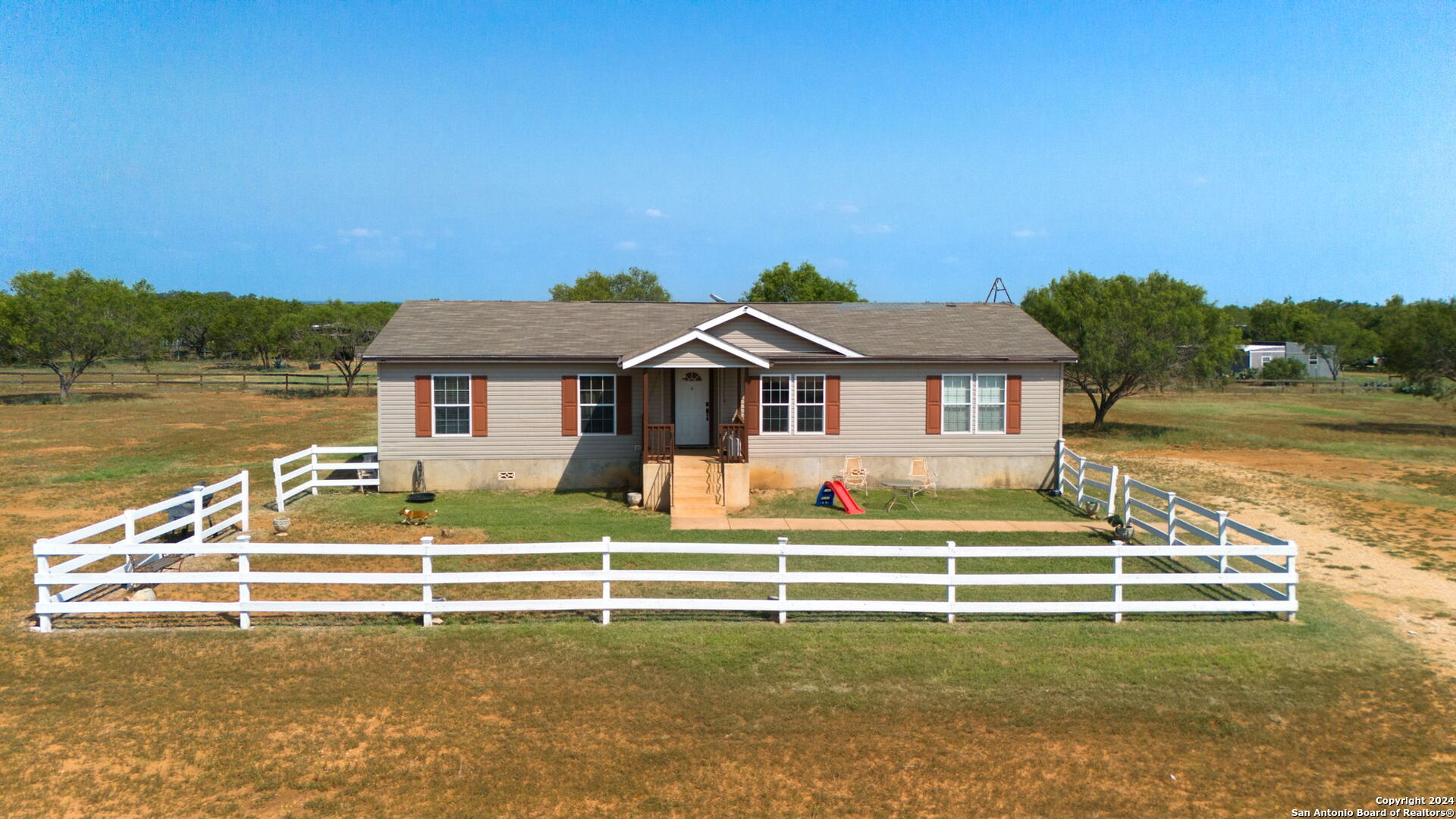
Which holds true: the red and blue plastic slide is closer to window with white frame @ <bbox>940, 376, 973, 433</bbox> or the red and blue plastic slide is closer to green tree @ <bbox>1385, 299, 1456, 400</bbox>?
window with white frame @ <bbox>940, 376, 973, 433</bbox>

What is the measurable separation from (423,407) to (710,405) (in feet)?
22.8

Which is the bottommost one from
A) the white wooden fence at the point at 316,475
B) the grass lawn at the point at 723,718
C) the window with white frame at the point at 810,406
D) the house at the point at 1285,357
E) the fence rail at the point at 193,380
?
the grass lawn at the point at 723,718

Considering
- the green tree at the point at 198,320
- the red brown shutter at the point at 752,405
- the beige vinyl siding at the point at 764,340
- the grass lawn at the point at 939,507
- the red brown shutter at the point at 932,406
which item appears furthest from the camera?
the green tree at the point at 198,320

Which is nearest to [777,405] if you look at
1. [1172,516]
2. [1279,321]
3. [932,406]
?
[932,406]

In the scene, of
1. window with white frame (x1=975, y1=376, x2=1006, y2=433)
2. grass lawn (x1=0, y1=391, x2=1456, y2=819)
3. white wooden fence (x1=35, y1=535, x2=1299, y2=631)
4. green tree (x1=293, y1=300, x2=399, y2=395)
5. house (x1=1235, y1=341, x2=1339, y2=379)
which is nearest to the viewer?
grass lawn (x1=0, y1=391, x2=1456, y2=819)

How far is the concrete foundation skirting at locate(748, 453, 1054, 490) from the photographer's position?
21219 millimetres

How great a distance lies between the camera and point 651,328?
2317 cm

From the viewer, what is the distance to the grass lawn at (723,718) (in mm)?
6793

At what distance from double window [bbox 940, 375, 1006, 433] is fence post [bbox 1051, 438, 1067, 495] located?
4.82ft

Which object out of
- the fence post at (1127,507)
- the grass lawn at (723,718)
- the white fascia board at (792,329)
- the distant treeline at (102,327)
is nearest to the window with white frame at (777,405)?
the white fascia board at (792,329)

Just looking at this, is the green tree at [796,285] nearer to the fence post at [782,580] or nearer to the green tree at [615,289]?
the green tree at [615,289]

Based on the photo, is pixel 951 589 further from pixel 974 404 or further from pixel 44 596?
pixel 974 404

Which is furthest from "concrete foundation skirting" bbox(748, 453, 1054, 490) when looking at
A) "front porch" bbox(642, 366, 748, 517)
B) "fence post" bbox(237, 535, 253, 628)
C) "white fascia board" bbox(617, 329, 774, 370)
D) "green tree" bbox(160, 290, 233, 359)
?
"green tree" bbox(160, 290, 233, 359)

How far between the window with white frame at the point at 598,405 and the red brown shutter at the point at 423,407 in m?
3.54
